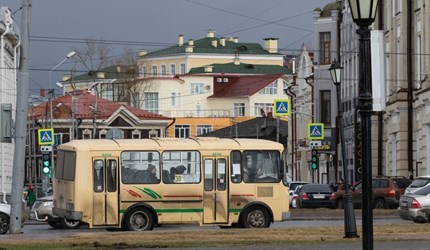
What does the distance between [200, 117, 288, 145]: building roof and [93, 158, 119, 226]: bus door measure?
281 feet

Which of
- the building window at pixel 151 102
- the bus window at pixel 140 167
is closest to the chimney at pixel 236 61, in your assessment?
the building window at pixel 151 102

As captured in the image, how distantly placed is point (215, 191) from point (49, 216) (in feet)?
32.8

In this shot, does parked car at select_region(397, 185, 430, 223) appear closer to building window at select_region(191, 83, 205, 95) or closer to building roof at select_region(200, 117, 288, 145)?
building roof at select_region(200, 117, 288, 145)

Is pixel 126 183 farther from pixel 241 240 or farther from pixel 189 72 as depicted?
pixel 189 72

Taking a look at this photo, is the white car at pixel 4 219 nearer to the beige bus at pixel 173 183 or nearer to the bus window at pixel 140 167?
the beige bus at pixel 173 183

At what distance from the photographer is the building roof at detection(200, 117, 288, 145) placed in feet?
408

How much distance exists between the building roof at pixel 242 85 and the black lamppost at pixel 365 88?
14375cm

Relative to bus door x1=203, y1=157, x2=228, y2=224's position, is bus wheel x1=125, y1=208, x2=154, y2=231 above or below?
below

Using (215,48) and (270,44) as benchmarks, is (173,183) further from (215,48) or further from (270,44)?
(270,44)

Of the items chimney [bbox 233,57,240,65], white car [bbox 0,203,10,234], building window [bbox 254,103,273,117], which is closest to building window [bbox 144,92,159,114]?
building window [bbox 254,103,273,117]

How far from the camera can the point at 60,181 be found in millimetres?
37406

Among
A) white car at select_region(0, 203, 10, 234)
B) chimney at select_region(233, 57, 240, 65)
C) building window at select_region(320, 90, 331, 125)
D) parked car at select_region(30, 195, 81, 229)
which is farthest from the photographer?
chimney at select_region(233, 57, 240, 65)

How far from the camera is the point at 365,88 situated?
1180 cm

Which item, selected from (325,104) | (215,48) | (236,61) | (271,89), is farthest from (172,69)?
(325,104)
